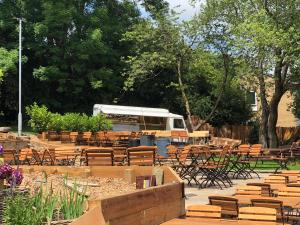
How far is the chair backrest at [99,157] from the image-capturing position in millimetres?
12747

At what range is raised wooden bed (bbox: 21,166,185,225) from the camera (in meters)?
6.80

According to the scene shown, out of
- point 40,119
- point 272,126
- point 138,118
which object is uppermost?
point 138,118

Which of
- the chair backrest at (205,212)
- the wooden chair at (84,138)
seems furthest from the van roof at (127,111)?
the chair backrest at (205,212)

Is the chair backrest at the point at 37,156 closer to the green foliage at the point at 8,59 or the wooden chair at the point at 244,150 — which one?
the wooden chair at the point at 244,150

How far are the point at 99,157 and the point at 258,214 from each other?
6377mm

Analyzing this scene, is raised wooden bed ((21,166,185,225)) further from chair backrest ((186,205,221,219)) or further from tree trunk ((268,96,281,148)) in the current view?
tree trunk ((268,96,281,148))

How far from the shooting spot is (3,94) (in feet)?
137

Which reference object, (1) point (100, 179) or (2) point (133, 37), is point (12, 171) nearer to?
(1) point (100, 179)

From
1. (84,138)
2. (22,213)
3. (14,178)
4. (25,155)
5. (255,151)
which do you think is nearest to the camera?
(22,213)

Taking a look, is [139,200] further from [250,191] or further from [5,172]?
[250,191]

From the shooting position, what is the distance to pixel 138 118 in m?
36.9

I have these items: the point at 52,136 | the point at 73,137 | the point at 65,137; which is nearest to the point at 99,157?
the point at 73,137

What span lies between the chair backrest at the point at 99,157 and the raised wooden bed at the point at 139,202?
0.96m

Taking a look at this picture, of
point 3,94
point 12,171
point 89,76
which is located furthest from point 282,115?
point 12,171
